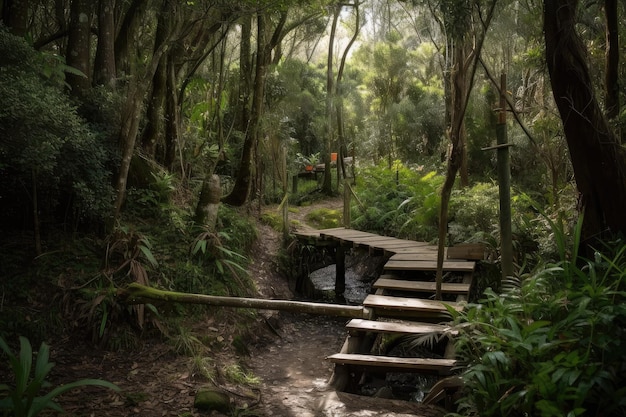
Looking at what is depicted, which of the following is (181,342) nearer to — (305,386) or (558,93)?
(305,386)

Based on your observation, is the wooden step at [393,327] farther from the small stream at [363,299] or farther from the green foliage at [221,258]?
the green foliage at [221,258]

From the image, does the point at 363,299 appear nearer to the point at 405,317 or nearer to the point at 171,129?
the point at 405,317

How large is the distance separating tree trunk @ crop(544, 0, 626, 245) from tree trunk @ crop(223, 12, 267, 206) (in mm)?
5817

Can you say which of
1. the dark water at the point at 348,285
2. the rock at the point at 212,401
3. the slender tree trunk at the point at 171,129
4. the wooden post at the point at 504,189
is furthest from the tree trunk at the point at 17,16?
the dark water at the point at 348,285

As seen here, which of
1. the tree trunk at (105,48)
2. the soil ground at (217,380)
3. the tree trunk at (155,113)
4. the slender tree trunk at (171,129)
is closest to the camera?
the soil ground at (217,380)

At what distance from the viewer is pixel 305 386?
192 inches

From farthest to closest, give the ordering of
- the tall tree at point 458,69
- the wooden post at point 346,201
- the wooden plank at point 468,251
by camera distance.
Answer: the wooden post at point 346,201, the wooden plank at point 468,251, the tall tree at point 458,69

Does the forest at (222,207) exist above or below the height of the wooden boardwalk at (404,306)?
above

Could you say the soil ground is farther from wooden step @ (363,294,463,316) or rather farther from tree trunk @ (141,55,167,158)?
tree trunk @ (141,55,167,158)

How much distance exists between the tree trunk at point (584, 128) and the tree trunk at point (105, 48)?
576 cm

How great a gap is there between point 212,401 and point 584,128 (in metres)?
4.22

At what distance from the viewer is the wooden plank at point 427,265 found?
664 centimetres

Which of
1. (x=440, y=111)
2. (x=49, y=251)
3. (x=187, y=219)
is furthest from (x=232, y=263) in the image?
(x=440, y=111)

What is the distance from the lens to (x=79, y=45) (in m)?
6.28
